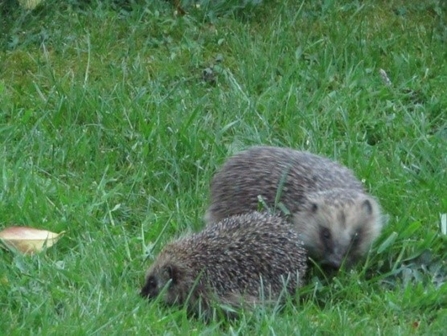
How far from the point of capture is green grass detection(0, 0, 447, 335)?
529 centimetres

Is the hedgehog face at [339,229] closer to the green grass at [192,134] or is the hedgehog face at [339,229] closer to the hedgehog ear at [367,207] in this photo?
the hedgehog ear at [367,207]

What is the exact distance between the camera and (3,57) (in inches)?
316

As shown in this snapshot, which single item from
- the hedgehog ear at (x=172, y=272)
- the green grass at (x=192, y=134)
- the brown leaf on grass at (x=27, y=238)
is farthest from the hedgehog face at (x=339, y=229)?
the brown leaf on grass at (x=27, y=238)

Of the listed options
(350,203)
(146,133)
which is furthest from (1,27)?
(350,203)

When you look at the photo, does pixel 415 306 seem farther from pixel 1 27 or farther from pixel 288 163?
pixel 1 27

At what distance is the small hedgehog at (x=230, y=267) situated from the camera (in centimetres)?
535

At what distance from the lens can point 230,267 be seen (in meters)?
5.44

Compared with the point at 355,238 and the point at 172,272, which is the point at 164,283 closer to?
the point at 172,272

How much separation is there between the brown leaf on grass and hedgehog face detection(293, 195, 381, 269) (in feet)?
4.27

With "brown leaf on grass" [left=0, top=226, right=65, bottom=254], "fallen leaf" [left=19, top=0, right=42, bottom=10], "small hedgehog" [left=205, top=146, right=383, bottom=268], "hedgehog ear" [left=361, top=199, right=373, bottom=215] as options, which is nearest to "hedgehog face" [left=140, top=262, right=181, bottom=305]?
"brown leaf on grass" [left=0, top=226, right=65, bottom=254]

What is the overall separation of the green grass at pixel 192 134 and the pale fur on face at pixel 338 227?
0.10 m

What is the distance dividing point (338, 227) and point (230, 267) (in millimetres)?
702

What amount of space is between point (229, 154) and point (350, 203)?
1147 mm

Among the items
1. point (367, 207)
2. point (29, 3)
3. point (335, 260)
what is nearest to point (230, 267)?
point (335, 260)
